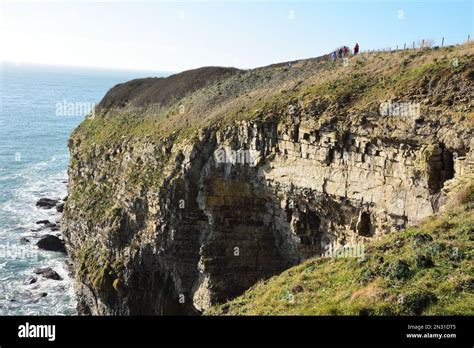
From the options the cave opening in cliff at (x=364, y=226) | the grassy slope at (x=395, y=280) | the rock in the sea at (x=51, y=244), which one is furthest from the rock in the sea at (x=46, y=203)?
the grassy slope at (x=395, y=280)

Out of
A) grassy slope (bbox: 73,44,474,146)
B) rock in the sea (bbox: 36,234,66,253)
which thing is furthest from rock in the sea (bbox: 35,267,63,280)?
grassy slope (bbox: 73,44,474,146)

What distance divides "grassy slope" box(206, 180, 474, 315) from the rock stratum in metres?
5.80

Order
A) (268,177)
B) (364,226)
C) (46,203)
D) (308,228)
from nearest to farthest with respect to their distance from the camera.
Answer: (364,226), (268,177), (308,228), (46,203)

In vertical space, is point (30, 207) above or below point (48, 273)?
above

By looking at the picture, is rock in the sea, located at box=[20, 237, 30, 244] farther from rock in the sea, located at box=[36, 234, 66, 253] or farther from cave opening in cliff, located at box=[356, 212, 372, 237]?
cave opening in cliff, located at box=[356, 212, 372, 237]

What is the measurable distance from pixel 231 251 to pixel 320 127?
463 inches

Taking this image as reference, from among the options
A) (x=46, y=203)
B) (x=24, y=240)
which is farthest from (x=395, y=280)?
(x=46, y=203)

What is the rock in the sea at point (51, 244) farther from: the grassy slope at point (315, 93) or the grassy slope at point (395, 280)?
the grassy slope at point (395, 280)

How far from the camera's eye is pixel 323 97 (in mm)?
33938

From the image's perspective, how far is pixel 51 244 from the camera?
196 ft

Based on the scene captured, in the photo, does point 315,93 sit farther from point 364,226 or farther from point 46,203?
point 46,203

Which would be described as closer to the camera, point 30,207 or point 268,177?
point 268,177

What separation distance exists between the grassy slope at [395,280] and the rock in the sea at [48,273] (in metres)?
35.6

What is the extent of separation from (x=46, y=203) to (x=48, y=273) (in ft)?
72.2
